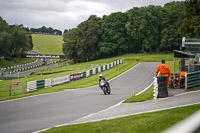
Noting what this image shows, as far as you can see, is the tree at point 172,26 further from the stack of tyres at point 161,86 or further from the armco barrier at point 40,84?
the stack of tyres at point 161,86

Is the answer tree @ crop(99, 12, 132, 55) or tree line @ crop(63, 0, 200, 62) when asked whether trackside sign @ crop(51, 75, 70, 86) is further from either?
tree @ crop(99, 12, 132, 55)

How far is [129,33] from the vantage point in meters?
82.7

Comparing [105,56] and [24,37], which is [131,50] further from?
[24,37]

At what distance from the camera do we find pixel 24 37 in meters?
105

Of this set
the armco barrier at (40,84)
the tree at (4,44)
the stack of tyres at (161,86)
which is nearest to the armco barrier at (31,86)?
the armco barrier at (40,84)

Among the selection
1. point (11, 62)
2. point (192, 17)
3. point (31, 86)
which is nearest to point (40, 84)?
point (31, 86)

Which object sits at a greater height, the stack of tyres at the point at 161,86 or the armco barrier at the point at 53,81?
the stack of tyres at the point at 161,86

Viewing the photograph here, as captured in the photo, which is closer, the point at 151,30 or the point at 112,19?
the point at 151,30

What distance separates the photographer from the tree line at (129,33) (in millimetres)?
77375

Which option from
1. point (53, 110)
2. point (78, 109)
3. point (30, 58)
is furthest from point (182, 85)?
point (30, 58)

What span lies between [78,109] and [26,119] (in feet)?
9.25

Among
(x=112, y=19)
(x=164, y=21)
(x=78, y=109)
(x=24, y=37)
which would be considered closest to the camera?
(x=78, y=109)

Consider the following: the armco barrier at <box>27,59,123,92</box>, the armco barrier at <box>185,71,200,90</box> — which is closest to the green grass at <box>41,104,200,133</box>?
the armco barrier at <box>185,71,200,90</box>

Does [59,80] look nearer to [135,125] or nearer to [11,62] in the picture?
[135,125]
